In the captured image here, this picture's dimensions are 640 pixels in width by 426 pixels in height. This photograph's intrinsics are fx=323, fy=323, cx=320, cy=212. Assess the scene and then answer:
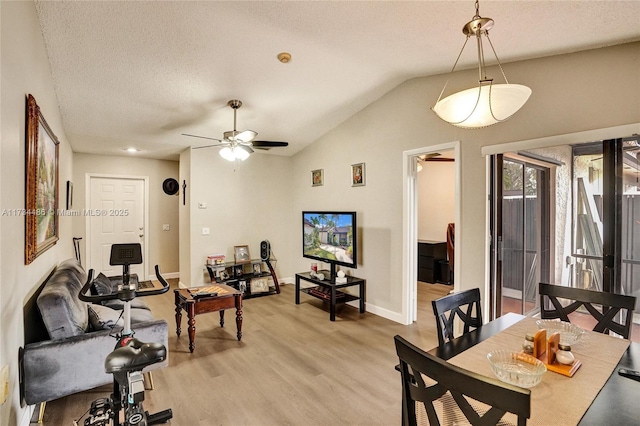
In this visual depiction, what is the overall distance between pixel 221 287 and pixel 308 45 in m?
2.64

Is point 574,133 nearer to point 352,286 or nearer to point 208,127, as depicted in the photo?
point 352,286

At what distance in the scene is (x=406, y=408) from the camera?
109 centimetres

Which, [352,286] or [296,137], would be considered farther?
[296,137]

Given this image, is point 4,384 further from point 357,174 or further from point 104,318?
point 357,174

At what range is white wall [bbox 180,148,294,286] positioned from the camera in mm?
5246

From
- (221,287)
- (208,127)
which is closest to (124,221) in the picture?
(208,127)

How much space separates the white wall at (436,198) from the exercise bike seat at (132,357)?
578 cm

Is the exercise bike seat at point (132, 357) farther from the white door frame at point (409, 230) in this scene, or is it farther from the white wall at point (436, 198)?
the white wall at point (436, 198)

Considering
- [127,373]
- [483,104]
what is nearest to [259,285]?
[127,373]

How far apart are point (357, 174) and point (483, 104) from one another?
9.36 feet

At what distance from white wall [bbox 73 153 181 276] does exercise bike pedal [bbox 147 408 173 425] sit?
14.8 ft

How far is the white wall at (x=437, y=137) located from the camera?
2.42m

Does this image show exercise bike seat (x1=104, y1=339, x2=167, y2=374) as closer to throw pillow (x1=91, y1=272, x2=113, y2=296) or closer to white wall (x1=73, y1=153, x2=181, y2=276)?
throw pillow (x1=91, y1=272, x2=113, y2=296)

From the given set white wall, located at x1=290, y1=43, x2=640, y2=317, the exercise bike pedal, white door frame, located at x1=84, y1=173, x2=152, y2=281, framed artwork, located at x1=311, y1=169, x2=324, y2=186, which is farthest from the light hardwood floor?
white door frame, located at x1=84, y1=173, x2=152, y2=281
